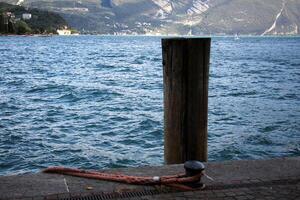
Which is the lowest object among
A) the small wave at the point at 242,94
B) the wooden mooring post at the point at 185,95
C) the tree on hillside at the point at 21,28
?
the small wave at the point at 242,94

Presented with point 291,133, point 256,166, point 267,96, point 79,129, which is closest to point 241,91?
point 267,96

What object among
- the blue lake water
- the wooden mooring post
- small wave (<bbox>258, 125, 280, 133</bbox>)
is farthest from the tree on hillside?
the wooden mooring post

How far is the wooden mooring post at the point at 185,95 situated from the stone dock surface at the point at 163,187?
24.9 inches

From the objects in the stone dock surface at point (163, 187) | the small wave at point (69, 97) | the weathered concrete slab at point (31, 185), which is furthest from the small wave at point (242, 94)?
the weathered concrete slab at point (31, 185)

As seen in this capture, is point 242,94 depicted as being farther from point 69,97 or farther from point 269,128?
point 69,97

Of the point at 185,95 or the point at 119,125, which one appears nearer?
the point at 185,95

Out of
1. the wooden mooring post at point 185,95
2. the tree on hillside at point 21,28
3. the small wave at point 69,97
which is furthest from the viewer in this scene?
the tree on hillside at point 21,28

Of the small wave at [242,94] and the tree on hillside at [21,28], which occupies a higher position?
the tree on hillside at [21,28]

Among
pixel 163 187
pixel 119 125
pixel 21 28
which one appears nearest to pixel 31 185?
pixel 163 187

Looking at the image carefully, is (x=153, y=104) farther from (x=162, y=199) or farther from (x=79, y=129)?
(x=162, y=199)

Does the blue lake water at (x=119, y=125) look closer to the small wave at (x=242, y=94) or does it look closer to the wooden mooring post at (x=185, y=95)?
the small wave at (x=242, y=94)

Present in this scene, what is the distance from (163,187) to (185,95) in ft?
4.58

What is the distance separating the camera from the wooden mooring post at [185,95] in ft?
17.3

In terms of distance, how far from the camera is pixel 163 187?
4.45m
